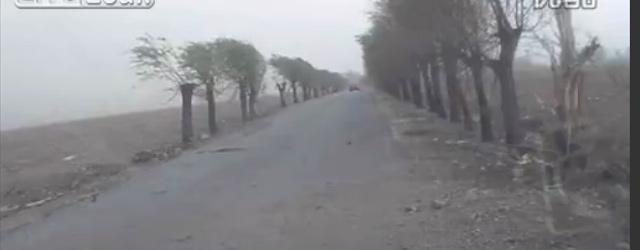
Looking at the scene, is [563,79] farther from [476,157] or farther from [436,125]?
[436,125]

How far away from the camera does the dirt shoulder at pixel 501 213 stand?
730 cm

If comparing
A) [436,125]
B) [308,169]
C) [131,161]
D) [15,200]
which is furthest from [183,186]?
[436,125]

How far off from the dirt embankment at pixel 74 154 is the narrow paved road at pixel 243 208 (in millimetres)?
1624

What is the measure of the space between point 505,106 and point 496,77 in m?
1.02

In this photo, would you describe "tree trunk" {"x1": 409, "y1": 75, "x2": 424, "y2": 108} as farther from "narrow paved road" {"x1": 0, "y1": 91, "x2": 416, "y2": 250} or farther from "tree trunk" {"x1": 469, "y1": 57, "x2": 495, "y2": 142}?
"narrow paved road" {"x1": 0, "y1": 91, "x2": 416, "y2": 250}

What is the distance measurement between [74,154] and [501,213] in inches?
724

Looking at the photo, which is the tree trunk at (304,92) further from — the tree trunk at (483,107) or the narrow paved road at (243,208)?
the narrow paved road at (243,208)

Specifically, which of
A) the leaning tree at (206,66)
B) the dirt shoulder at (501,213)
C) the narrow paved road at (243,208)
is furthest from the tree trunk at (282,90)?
the dirt shoulder at (501,213)

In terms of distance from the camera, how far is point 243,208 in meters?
10.9

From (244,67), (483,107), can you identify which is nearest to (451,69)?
(483,107)

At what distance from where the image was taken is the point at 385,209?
33.2ft

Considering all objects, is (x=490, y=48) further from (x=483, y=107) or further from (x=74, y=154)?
(x=74, y=154)

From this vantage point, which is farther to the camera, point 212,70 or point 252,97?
point 252,97

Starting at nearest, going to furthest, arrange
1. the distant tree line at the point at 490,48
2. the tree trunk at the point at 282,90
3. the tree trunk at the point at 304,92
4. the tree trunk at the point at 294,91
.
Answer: the distant tree line at the point at 490,48 → the tree trunk at the point at 282,90 → the tree trunk at the point at 294,91 → the tree trunk at the point at 304,92
